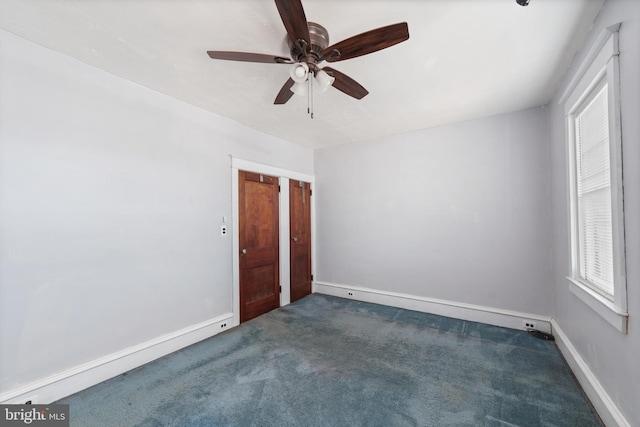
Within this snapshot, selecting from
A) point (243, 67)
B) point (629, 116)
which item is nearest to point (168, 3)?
point (243, 67)

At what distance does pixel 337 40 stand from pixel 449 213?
8.75 feet

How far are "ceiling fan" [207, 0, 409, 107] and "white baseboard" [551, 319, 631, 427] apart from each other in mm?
2556

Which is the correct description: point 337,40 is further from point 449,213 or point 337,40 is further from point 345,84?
point 449,213

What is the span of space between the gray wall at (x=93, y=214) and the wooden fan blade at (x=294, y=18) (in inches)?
74.8

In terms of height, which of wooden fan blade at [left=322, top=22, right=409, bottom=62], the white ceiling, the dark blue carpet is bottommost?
the dark blue carpet

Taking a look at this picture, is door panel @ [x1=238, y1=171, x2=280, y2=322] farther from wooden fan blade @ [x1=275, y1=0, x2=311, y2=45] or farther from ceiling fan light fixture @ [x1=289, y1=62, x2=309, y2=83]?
wooden fan blade @ [x1=275, y1=0, x2=311, y2=45]

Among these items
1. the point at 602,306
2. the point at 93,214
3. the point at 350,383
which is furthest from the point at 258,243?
the point at 602,306

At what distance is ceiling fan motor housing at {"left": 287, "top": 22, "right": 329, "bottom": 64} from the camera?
1644mm

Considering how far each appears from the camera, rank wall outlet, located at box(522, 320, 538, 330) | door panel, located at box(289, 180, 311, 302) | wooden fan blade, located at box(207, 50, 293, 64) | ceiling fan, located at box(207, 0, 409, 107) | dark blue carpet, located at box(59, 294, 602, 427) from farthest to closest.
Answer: door panel, located at box(289, 180, 311, 302), wall outlet, located at box(522, 320, 538, 330), dark blue carpet, located at box(59, 294, 602, 427), wooden fan blade, located at box(207, 50, 293, 64), ceiling fan, located at box(207, 0, 409, 107)

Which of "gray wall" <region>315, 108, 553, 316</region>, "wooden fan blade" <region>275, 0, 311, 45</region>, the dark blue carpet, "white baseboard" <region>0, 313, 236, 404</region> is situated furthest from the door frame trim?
"wooden fan blade" <region>275, 0, 311, 45</region>

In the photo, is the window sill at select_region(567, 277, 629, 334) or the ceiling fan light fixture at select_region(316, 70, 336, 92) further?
the ceiling fan light fixture at select_region(316, 70, 336, 92)

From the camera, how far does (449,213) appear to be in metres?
3.51

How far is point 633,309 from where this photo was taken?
1376 millimetres

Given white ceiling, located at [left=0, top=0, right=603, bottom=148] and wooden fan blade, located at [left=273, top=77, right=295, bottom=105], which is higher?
white ceiling, located at [left=0, top=0, right=603, bottom=148]
